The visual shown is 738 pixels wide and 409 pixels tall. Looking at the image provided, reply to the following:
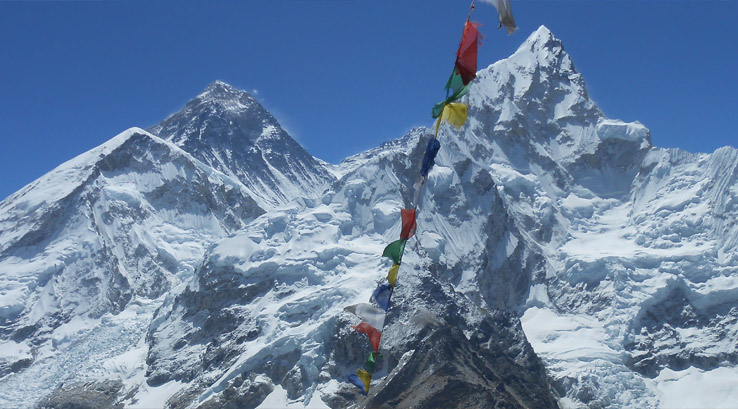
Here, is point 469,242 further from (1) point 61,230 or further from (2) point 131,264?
(1) point 61,230

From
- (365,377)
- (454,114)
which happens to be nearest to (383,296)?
(365,377)

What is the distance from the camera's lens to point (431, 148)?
1075 inches

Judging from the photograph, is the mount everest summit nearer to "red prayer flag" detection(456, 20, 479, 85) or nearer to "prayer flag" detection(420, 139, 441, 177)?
"prayer flag" detection(420, 139, 441, 177)

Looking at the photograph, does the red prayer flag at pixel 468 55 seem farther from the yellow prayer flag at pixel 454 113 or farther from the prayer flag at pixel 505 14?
the yellow prayer flag at pixel 454 113

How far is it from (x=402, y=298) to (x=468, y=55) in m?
124

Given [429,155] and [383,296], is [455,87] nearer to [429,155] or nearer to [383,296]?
[429,155]

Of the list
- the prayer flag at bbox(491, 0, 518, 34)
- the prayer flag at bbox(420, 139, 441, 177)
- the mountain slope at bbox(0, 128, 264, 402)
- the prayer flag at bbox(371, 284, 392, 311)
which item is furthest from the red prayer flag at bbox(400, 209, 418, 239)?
the mountain slope at bbox(0, 128, 264, 402)

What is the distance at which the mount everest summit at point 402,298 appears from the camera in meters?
141

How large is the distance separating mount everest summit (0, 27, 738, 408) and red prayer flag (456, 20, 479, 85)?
104 meters

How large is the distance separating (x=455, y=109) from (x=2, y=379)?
14776 cm

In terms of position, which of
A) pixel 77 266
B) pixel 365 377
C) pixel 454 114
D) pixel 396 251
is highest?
pixel 77 266

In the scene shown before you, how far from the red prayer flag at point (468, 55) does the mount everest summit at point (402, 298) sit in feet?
342

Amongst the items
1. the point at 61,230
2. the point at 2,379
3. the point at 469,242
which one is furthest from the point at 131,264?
the point at 469,242

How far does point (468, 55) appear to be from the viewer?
85.3 feet
